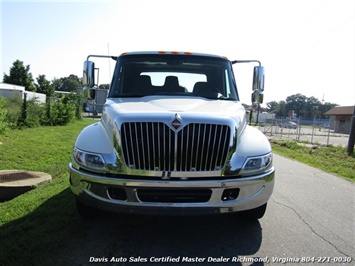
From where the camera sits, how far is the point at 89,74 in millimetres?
4859

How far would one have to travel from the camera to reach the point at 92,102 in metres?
5.26

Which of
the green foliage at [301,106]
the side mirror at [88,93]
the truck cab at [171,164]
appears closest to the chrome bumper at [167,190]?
the truck cab at [171,164]

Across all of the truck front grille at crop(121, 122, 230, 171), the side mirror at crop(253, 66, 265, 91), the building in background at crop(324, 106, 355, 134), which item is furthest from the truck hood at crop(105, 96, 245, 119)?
the building in background at crop(324, 106, 355, 134)

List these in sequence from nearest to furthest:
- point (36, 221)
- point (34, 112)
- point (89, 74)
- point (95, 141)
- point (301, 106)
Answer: point (95, 141)
point (36, 221)
point (89, 74)
point (34, 112)
point (301, 106)

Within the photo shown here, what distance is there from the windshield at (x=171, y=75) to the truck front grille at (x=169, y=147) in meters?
1.40

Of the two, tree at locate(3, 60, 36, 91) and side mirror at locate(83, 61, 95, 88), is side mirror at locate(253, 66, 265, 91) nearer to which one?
side mirror at locate(83, 61, 95, 88)

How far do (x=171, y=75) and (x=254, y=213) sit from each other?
2457mm

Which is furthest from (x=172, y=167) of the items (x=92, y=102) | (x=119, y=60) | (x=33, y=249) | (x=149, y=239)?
(x=92, y=102)

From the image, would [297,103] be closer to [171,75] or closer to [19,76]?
[19,76]

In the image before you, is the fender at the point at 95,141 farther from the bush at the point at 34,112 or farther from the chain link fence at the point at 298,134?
the chain link fence at the point at 298,134

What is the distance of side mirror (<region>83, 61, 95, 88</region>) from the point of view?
4.82 metres

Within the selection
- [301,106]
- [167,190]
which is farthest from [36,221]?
[301,106]

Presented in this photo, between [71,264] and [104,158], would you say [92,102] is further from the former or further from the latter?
[71,264]

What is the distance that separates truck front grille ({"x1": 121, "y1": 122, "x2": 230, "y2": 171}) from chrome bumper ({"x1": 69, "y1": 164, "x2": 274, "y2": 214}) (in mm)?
173
